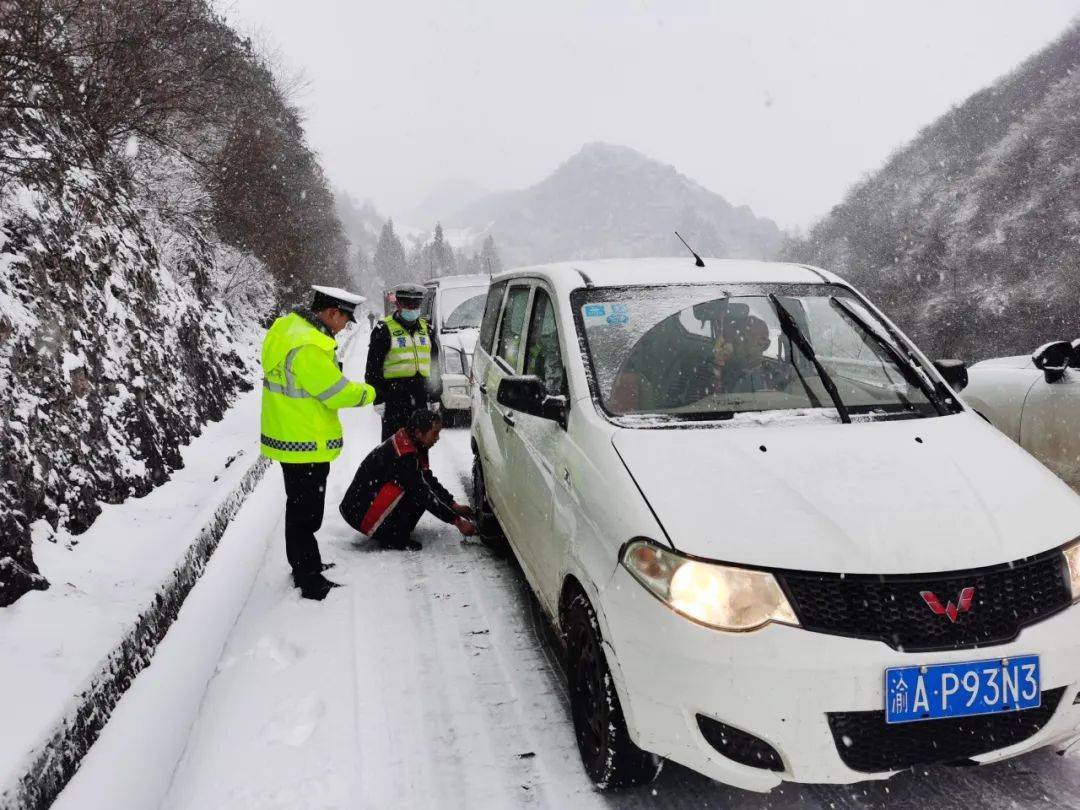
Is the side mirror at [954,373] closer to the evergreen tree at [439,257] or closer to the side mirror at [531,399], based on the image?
the side mirror at [531,399]

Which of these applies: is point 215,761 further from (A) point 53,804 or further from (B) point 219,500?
(B) point 219,500

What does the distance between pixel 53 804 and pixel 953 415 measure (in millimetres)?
3685

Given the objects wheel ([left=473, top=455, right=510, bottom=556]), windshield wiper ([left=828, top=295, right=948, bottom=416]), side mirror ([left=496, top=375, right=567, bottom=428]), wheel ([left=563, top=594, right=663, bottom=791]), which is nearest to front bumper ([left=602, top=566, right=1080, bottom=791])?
wheel ([left=563, top=594, right=663, bottom=791])

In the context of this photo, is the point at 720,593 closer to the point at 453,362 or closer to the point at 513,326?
the point at 513,326

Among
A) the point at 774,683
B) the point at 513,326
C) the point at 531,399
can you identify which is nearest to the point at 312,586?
the point at 513,326

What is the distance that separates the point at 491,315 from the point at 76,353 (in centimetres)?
299

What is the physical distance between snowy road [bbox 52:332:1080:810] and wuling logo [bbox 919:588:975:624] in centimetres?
88

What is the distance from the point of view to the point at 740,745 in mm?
2020

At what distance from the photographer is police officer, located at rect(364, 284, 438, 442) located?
20.3ft

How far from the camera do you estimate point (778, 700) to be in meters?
1.93

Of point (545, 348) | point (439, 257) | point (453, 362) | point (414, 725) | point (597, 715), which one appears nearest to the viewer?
point (597, 715)

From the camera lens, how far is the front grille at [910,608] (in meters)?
1.96

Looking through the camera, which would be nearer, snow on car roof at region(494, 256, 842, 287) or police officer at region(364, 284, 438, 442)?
snow on car roof at region(494, 256, 842, 287)

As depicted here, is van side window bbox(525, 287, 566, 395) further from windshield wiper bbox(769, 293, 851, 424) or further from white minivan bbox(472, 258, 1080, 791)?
windshield wiper bbox(769, 293, 851, 424)
